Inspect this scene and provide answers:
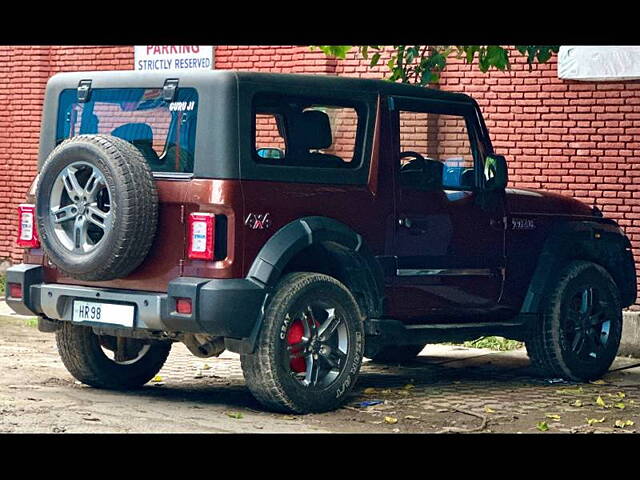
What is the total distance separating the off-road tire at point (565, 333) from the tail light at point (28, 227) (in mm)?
3570

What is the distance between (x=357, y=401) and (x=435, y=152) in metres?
1.69

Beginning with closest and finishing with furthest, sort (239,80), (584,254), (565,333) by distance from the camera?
(239,80)
(565,333)
(584,254)

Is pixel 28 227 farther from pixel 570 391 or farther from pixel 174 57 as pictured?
pixel 174 57

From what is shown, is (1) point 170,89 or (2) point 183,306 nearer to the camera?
(2) point 183,306

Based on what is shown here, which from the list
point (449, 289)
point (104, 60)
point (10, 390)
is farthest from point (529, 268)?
point (104, 60)

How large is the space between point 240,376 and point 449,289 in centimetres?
181

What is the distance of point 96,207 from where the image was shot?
8.23 meters

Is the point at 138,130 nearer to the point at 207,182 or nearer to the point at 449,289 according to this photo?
the point at 207,182

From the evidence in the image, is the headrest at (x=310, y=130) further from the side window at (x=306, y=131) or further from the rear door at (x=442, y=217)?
the rear door at (x=442, y=217)

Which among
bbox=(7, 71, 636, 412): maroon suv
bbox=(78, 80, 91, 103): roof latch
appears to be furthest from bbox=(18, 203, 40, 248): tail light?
bbox=(78, 80, 91, 103): roof latch

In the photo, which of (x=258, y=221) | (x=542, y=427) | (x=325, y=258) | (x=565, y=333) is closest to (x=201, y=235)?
(x=258, y=221)

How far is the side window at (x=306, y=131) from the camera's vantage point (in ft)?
27.9

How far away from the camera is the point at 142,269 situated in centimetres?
837

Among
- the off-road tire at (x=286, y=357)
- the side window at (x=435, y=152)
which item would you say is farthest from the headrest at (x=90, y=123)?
the side window at (x=435, y=152)
